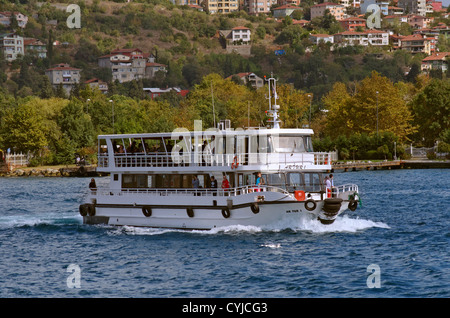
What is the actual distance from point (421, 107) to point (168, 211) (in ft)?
294

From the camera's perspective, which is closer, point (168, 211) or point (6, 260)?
point (6, 260)

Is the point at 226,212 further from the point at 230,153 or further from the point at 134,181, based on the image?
the point at 134,181

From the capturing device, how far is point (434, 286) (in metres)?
32.0

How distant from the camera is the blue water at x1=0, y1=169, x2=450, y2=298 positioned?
106 feet

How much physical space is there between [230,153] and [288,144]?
3.46 meters

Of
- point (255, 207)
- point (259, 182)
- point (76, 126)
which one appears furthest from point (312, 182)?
point (76, 126)

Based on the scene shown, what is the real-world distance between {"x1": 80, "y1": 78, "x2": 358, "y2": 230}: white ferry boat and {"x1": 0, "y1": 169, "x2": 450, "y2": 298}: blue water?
93 centimetres

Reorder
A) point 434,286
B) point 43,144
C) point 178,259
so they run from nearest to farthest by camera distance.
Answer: point 434,286 → point 178,259 → point 43,144

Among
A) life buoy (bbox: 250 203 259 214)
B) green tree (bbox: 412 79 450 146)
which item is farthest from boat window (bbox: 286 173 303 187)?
green tree (bbox: 412 79 450 146)

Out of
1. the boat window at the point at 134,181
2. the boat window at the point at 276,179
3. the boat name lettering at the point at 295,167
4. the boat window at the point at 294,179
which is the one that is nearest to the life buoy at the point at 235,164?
the boat window at the point at 276,179

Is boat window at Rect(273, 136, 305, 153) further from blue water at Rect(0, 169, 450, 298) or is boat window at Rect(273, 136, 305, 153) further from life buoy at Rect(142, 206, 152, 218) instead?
life buoy at Rect(142, 206, 152, 218)
